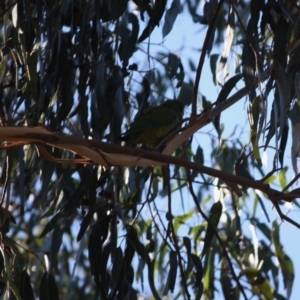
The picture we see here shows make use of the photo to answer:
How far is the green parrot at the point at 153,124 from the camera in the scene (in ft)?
8.64

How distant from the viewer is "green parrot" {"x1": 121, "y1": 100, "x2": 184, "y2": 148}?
2.63 metres

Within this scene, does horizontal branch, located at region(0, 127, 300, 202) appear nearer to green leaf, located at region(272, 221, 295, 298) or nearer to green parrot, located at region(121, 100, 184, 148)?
green parrot, located at region(121, 100, 184, 148)

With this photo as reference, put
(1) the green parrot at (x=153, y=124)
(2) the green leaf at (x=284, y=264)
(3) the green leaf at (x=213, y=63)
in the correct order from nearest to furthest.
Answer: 1. (1) the green parrot at (x=153, y=124)
2. (3) the green leaf at (x=213, y=63)
3. (2) the green leaf at (x=284, y=264)

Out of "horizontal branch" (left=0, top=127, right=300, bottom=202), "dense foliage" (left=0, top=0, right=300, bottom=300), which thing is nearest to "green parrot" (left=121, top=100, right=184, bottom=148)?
"dense foliage" (left=0, top=0, right=300, bottom=300)

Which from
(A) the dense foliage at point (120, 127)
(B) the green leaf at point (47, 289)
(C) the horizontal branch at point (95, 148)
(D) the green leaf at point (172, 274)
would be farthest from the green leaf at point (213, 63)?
(C) the horizontal branch at point (95, 148)

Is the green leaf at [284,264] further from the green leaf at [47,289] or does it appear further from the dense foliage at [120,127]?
the green leaf at [47,289]

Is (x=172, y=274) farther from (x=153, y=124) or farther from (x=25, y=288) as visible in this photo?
(x=153, y=124)

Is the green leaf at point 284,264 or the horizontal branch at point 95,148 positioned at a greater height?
the green leaf at point 284,264

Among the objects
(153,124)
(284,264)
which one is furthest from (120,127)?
(284,264)

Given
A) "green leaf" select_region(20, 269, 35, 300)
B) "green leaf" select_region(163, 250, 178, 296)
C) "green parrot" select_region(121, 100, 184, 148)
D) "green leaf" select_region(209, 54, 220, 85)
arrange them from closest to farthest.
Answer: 1. "green leaf" select_region(20, 269, 35, 300)
2. "green leaf" select_region(163, 250, 178, 296)
3. "green parrot" select_region(121, 100, 184, 148)
4. "green leaf" select_region(209, 54, 220, 85)

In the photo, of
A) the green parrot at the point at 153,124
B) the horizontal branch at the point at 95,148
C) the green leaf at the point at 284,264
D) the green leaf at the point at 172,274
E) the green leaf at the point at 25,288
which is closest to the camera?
the horizontal branch at the point at 95,148

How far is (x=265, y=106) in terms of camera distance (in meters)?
1.84

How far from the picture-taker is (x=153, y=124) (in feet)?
8.93

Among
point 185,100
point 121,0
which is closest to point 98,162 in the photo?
point 121,0
